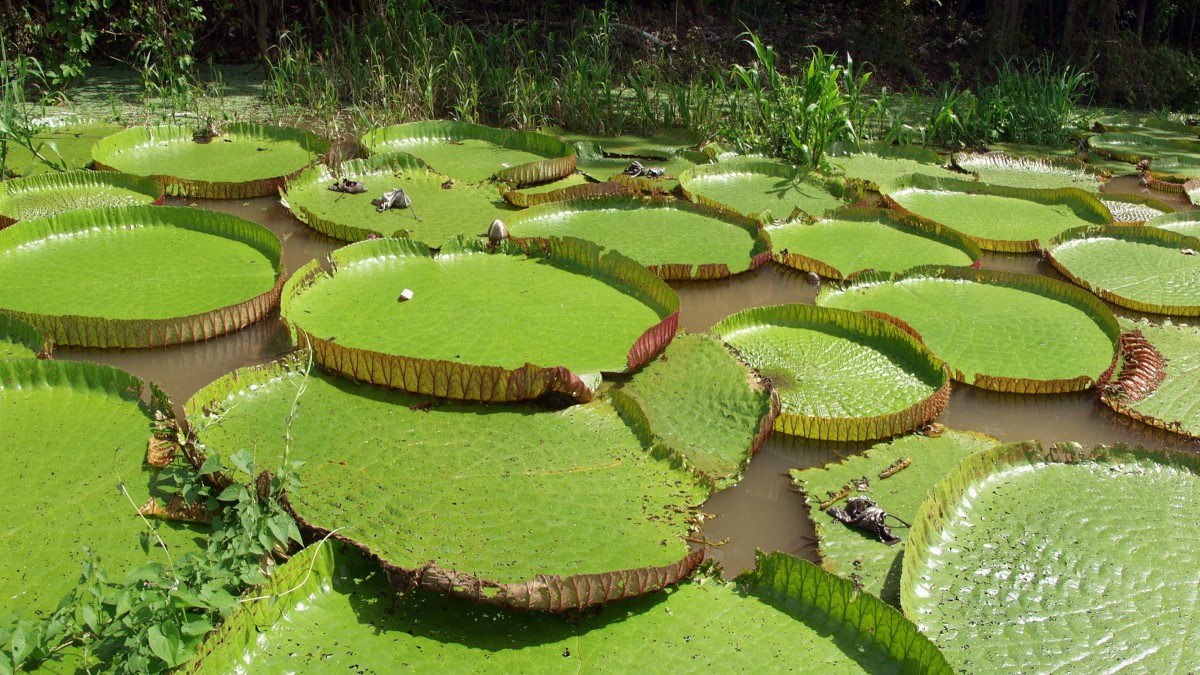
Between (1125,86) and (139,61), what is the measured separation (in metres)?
10.1

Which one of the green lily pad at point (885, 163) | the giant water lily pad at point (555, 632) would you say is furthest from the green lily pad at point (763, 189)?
the giant water lily pad at point (555, 632)

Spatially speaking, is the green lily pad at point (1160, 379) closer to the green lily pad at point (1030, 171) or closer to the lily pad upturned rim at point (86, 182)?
the green lily pad at point (1030, 171)

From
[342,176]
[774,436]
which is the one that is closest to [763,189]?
[342,176]

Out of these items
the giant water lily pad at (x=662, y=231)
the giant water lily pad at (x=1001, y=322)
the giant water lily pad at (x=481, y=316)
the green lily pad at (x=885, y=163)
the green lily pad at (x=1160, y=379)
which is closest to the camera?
the giant water lily pad at (x=481, y=316)

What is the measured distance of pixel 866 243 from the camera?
5.04 meters

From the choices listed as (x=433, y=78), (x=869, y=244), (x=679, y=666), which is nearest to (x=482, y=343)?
(x=679, y=666)

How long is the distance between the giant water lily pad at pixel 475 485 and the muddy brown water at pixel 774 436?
0.67ft

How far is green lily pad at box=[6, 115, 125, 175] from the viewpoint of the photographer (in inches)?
216

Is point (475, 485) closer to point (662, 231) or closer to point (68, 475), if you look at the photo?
point (68, 475)

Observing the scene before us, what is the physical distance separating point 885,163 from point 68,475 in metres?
5.46

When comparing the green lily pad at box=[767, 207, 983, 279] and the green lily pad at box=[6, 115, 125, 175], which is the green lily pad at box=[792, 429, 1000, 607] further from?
the green lily pad at box=[6, 115, 125, 175]

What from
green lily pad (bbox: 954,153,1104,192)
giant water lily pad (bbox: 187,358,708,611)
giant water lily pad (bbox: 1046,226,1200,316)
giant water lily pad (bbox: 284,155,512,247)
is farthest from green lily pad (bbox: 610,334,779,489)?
green lily pad (bbox: 954,153,1104,192)

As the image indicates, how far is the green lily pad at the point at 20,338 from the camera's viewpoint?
3340mm

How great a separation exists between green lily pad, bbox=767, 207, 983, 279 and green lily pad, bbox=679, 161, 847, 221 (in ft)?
0.58
